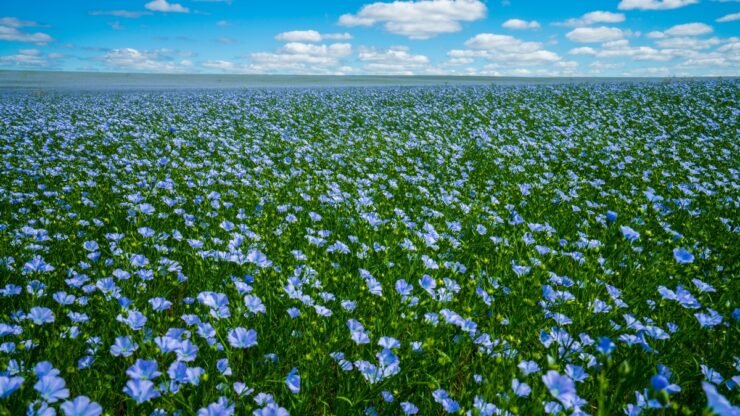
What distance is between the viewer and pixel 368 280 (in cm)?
251

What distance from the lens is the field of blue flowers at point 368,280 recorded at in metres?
1.82

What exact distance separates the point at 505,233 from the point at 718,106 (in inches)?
525

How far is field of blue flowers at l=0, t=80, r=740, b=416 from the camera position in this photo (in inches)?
71.7

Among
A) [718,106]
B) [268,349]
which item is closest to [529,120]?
[718,106]

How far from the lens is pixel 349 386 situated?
1897mm

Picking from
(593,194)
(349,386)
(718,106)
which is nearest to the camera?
(349,386)

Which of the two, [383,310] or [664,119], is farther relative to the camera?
[664,119]

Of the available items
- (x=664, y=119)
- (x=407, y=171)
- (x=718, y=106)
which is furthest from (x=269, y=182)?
(x=718, y=106)

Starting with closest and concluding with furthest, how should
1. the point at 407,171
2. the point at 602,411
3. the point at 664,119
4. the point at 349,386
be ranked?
the point at 602,411 < the point at 349,386 < the point at 407,171 < the point at 664,119

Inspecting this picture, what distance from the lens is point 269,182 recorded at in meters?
5.16

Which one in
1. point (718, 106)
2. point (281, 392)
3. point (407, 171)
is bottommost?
point (281, 392)

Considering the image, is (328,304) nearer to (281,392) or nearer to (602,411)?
(281,392)

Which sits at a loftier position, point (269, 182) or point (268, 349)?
point (269, 182)

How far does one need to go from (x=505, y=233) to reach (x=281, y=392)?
243cm
